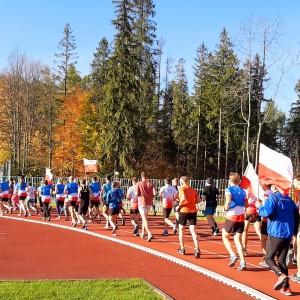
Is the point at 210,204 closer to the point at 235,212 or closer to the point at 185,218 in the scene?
the point at 185,218

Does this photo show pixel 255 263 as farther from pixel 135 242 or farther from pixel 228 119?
pixel 228 119

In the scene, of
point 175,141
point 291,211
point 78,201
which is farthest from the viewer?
point 175,141

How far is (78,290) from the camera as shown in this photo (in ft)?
23.9

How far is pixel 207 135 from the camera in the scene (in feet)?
172

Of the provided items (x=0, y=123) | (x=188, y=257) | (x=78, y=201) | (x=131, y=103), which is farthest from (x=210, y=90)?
(x=188, y=257)

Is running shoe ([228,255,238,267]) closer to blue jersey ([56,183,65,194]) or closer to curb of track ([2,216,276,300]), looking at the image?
curb of track ([2,216,276,300])

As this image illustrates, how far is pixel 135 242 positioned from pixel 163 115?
40216mm

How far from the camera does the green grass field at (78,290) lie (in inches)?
272

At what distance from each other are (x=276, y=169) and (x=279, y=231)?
137cm

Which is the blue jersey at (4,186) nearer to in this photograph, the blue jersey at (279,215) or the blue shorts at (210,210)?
the blue shorts at (210,210)

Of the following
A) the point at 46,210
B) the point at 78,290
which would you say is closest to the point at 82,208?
the point at 46,210

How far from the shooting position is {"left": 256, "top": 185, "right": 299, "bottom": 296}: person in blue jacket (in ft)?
24.6

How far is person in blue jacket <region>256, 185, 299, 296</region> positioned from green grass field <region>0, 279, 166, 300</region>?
→ 2048 millimetres

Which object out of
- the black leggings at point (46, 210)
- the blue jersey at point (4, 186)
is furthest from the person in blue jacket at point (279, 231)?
the blue jersey at point (4, 186)
